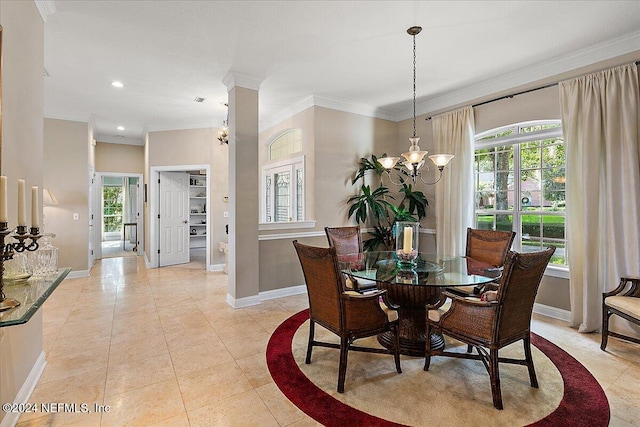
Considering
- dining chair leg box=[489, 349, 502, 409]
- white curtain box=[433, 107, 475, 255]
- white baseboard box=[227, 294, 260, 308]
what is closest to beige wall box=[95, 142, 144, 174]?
white baseboard box=[227, 294, 260, 308]

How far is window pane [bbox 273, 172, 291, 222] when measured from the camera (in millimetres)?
5882

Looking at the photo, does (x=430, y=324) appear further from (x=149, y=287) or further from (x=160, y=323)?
(x=149, y=287)

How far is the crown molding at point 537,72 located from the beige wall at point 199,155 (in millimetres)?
4067

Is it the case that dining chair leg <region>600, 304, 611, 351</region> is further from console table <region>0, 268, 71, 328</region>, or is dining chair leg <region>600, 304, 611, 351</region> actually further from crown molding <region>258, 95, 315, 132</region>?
crown molding <region>258, 95, 315, 132</region>

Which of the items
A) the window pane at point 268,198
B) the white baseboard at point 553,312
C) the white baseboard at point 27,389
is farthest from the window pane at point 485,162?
the white baseboard at point 27,389

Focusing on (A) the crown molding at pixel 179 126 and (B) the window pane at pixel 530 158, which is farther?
(A) the crown molding at pixel 179 126

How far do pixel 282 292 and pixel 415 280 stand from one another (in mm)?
2551

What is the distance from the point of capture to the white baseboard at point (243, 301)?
4.05 meters

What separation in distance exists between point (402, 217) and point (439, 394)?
117 inches

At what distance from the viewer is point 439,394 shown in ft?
7.25

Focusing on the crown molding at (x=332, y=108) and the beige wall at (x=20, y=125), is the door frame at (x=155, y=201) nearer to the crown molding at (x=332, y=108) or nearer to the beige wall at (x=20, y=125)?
the crown molding at (x=332, y=108)

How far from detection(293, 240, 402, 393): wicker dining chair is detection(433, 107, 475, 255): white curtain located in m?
2.48

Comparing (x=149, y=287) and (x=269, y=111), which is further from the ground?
(x=269, y=111)

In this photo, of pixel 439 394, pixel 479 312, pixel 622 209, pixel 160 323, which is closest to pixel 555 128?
pixel 622 209
